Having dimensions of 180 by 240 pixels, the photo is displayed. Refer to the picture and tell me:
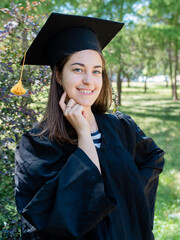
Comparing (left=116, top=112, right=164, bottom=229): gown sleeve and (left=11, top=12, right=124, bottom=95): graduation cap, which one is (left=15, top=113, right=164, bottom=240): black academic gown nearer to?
(left=116, top=112, right=164, bottom=229): gown sleeve

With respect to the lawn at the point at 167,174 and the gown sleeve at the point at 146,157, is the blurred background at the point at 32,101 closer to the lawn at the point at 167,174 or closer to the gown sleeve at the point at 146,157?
the lawn at the point at 167,174

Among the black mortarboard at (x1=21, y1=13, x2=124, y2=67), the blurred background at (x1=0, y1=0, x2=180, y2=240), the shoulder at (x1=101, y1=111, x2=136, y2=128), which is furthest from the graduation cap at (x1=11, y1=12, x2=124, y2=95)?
the blurred background at (x1=0, y1=0, x2=180, y2=240)

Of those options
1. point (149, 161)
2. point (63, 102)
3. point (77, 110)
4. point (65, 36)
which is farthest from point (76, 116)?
point (149, 161)

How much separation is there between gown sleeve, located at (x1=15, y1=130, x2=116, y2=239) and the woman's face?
0.36 m

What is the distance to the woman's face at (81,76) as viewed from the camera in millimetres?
1689

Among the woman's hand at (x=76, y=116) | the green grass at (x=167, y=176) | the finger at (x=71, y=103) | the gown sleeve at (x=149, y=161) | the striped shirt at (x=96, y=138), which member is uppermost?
the finger at (x=71, y=103)

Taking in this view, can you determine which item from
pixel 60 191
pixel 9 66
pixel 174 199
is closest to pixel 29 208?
pixel 60 191

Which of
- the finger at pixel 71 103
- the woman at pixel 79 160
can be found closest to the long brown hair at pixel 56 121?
the woman at pixel 79 160

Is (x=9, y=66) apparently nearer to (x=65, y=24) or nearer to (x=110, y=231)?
(x=65, y=24)

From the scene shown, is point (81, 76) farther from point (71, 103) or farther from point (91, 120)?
point (91, 120)

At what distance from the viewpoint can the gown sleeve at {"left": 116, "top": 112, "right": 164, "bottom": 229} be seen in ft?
6.48

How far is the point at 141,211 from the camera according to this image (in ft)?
5.91

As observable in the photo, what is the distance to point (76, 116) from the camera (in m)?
1.63

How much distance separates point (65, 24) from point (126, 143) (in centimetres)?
91
